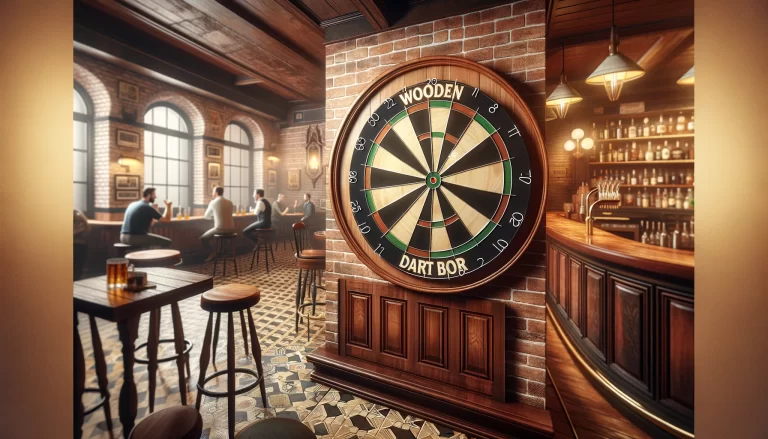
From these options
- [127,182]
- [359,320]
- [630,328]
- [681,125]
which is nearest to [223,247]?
[127,182]

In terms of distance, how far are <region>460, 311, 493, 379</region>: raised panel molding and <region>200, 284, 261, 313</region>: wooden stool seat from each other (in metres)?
1.30

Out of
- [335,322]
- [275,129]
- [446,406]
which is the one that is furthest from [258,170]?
[446,406]

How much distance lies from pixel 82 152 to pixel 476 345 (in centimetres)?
723

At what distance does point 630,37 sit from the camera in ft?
12.5

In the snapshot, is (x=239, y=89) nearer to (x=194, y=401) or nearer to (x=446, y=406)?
(x=194, y=401)

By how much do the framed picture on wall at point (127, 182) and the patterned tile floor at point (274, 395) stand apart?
3.55m

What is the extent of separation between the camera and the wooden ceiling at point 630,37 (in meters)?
3.07

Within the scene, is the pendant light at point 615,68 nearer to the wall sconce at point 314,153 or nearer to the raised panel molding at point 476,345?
the raised panel molding at point 476,345

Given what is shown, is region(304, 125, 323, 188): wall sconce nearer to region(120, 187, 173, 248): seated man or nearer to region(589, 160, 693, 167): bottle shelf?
region(120, 187, 173, 248): seated man

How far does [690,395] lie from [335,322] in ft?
6.84

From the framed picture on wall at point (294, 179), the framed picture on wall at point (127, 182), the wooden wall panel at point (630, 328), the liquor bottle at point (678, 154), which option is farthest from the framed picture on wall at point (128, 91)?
the liquor bottle at point (678, 154)
